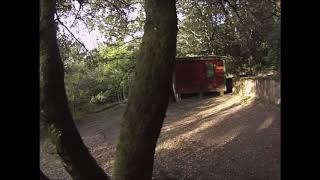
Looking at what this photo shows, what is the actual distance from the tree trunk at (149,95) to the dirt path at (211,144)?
2.39 m

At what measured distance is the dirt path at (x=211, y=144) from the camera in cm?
938

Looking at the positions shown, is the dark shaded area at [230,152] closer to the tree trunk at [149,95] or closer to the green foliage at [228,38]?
the tree trunk at [149,95]

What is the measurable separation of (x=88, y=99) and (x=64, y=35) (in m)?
14.0

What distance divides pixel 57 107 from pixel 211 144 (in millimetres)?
6777

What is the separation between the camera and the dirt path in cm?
938

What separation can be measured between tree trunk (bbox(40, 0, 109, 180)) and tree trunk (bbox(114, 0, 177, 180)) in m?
0.59

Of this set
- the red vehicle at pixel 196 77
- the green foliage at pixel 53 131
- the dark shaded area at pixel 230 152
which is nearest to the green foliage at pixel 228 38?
the red vehicle at pixel 196 77

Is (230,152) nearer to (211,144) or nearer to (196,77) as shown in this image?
(211,144)

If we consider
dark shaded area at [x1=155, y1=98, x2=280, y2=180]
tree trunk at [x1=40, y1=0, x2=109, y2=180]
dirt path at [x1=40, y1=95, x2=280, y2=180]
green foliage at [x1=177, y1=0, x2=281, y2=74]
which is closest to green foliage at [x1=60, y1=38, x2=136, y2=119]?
green foliage at [x1=177, y1=0, x2=281, y2=74]

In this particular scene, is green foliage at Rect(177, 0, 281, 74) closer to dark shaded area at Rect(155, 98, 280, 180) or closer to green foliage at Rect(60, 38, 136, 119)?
green foliage at Rect(60, 38, 136, 119)

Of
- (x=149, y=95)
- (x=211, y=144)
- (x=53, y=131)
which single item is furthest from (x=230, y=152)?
(x=53, y=131)

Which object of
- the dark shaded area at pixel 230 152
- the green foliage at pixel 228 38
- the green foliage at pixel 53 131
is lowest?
the dark shaded area at pixel 230 152

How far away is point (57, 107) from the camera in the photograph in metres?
5.82
